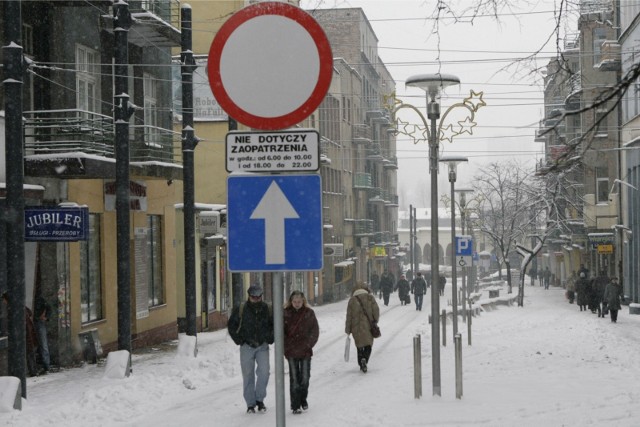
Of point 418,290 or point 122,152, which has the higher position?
point 122,152

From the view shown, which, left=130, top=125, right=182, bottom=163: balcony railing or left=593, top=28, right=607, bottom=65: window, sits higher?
left=593, top=28, right=607, bottom=65: window

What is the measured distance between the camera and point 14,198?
→ 13.3 meters

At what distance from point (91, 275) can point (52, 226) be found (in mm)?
5696

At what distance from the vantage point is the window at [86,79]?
2158cm

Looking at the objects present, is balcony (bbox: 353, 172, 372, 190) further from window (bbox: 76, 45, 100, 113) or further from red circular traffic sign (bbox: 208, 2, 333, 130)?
red circular traffic sign (bbox: 208, 2, 333, 130)

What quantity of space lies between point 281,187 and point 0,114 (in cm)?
1336

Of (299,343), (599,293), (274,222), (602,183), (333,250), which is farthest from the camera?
(602,183)

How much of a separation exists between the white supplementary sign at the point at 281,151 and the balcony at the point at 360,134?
2676 inches

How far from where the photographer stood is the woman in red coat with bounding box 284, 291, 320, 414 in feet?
43.4

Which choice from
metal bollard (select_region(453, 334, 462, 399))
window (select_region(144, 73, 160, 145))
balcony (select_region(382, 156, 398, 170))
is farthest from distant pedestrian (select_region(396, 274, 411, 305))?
balcony (select_region(382, 156, 398, 170))

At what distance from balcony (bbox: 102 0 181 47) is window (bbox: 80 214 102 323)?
4263 millimetres

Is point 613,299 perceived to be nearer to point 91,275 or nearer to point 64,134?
point 91,275

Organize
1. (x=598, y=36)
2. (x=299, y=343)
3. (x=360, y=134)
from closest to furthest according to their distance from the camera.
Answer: (x=299, y=343)
(x=598, y=36)
(x=360, y=134)

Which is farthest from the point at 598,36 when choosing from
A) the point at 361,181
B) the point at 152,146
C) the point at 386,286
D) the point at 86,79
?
the point at 86,79
